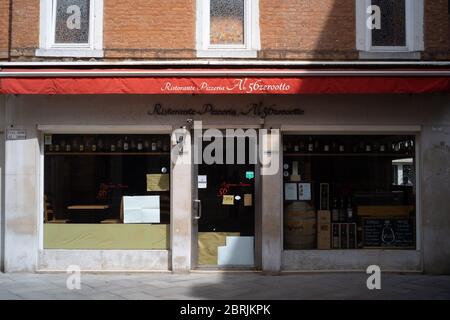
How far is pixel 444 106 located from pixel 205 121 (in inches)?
175

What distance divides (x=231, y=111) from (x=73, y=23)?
3541 mm

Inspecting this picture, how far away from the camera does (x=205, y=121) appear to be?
34.5 feet

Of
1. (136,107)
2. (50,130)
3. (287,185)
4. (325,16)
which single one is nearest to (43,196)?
(50,130)

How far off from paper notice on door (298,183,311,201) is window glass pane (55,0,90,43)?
5.00 m

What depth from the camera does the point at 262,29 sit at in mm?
10734

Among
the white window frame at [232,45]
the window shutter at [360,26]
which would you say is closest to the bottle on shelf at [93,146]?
the white window frame at [232,45]

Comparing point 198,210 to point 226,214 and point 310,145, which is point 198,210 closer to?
point 226,214

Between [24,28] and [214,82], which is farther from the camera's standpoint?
[24,28]

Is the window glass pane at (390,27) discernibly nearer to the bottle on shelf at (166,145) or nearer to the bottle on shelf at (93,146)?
the bottle on shelf at (166,145)

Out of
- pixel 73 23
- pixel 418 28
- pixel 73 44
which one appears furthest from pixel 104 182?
pixel 418 28

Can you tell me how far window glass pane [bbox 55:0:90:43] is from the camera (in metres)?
11.0
